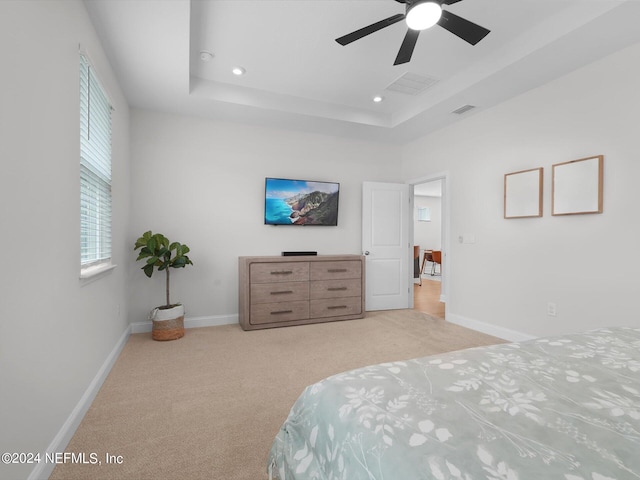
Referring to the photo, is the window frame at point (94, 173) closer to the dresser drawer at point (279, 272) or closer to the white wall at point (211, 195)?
the white wall at point (211, 195)

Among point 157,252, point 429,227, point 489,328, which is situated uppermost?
point 429,227

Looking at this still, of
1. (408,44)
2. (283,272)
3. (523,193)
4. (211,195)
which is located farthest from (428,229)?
(408,44)

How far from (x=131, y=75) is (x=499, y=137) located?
12.9ft

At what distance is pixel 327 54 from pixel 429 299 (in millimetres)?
4563

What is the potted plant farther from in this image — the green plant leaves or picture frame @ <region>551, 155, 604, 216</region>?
picture frame @ <region>551, 155, 604, 216</region>

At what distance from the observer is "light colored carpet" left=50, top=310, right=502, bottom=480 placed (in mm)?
A: 1597

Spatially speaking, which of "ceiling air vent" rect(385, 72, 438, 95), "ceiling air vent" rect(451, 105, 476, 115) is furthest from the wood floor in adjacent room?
"ceiling air vent" rect(385, 72, 438, 95)

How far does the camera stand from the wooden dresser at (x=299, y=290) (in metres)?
3.91

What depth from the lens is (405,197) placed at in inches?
202

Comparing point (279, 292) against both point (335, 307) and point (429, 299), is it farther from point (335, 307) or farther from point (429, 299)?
point (429, 299)

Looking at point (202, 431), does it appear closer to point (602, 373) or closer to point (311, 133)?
point (602, 373)

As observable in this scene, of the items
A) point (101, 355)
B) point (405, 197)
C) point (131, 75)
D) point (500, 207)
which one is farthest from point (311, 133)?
point (101, 355)

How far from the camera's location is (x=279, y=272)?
4.03m

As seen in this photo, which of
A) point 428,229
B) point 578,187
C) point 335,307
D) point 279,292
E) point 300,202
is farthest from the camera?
point 428,229
